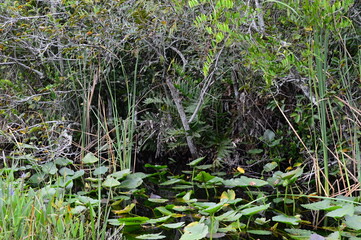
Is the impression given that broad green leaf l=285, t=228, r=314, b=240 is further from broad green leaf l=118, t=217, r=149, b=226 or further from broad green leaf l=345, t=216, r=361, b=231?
A: broad green leaf l=118, t=217, r=149, b=226

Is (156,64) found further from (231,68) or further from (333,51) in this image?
(333,51)

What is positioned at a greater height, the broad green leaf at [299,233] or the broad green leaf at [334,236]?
the broad green leaf at [334,236]

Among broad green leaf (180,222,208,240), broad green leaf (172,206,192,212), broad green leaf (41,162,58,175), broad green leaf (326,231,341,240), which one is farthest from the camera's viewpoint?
broad green leaf (41,162,58,175)

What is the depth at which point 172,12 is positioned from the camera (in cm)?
345

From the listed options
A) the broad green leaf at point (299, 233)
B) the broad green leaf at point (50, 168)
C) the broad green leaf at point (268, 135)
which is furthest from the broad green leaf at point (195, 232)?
the broad green leaf at point (268, 135)

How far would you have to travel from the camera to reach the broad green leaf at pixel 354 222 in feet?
7.13

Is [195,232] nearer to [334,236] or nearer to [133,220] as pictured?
[133,220]

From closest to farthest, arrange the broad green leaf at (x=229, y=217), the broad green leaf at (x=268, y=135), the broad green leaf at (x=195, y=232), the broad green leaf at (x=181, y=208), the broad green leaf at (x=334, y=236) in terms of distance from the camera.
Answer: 1. the broad green leaf at (x=195, y=232)
2. the broad green leaf at (x=334, y=236)
3. the broad green leaf at (x=229, y=217)
4. the broad green leaf at (x=181, y=208)
5. the broad green leaf at (x=268, y=135)

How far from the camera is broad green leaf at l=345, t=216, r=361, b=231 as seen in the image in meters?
2.17

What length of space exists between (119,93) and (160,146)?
0.75 metres

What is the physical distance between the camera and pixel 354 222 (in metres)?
2.21

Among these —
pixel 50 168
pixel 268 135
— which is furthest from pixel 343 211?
pixel 50 168

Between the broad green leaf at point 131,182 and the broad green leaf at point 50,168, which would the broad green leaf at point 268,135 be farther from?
the broad green leaf at point 50,168

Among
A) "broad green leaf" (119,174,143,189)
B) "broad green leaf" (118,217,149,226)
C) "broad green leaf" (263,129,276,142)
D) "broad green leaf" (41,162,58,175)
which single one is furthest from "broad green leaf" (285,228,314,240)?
"broad green leaf" (41,162,58,175)
